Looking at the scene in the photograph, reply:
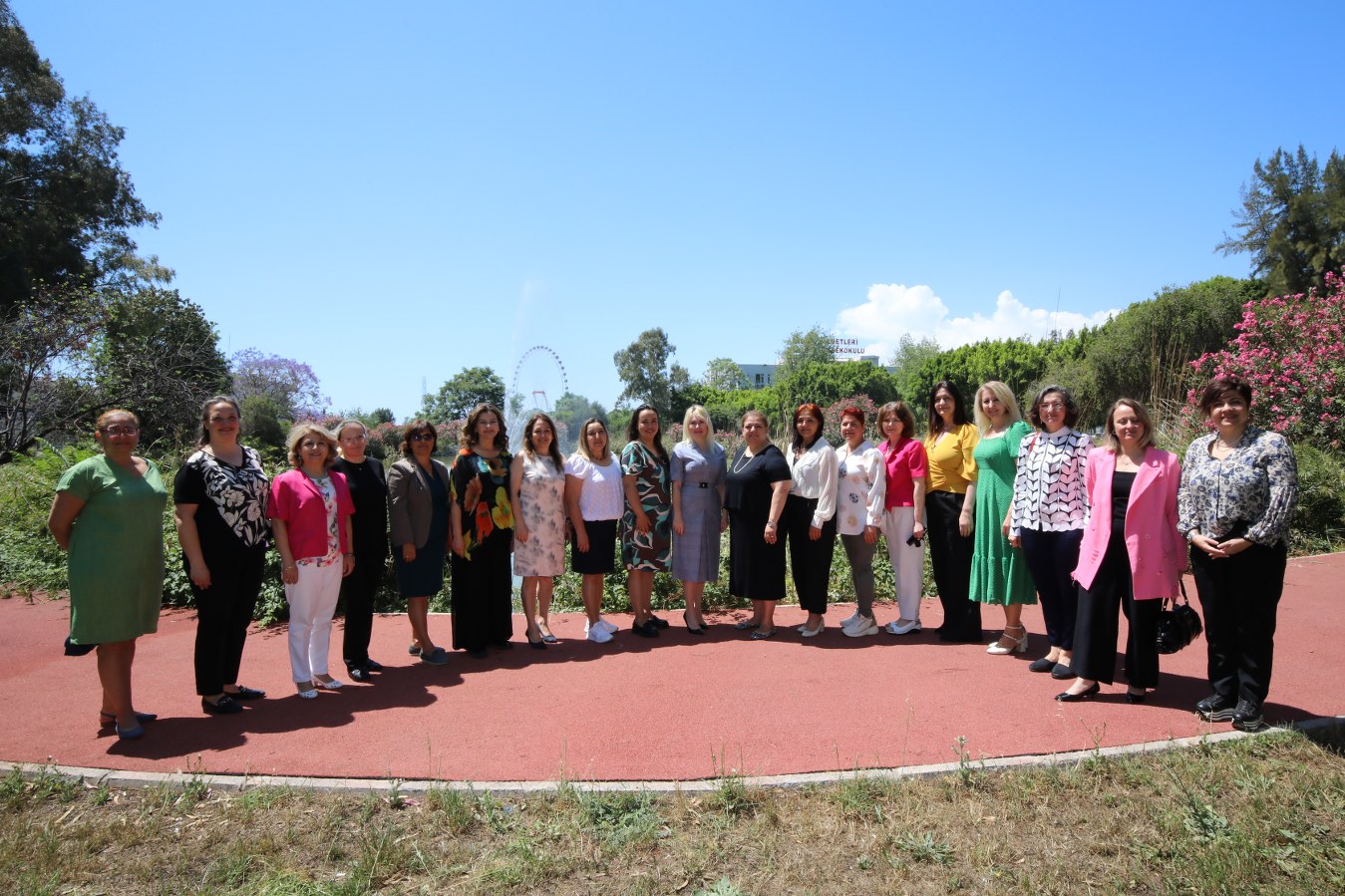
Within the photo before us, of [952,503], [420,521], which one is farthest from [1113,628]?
[420,521]

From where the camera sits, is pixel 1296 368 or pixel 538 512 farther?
pixel 1296 368

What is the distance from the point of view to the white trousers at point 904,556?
611 cm

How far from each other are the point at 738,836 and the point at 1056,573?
9.73 ft

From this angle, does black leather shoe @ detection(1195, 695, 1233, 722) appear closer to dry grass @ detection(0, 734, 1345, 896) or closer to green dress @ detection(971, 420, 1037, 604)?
dry grass @ detection(0, 734, 1345, 896)

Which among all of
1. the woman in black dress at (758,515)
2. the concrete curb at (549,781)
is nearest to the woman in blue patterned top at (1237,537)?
the concrete curb at (549,781)

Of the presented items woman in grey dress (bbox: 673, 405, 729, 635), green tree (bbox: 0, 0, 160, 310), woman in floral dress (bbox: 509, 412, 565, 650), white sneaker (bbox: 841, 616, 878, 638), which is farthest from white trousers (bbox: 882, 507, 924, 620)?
green tree (bbox: 0, 0, 160, 310)

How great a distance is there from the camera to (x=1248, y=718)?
4.07 metres

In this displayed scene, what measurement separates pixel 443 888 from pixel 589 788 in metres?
0.80

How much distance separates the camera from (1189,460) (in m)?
4.39

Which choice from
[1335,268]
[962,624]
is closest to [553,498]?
[962,624]

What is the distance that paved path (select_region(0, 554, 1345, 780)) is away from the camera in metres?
3.94

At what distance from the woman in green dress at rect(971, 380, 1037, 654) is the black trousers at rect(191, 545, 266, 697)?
477 cm

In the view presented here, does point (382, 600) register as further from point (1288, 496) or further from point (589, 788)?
point (1288, 496)

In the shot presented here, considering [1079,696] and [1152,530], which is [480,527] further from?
[1152,530]
